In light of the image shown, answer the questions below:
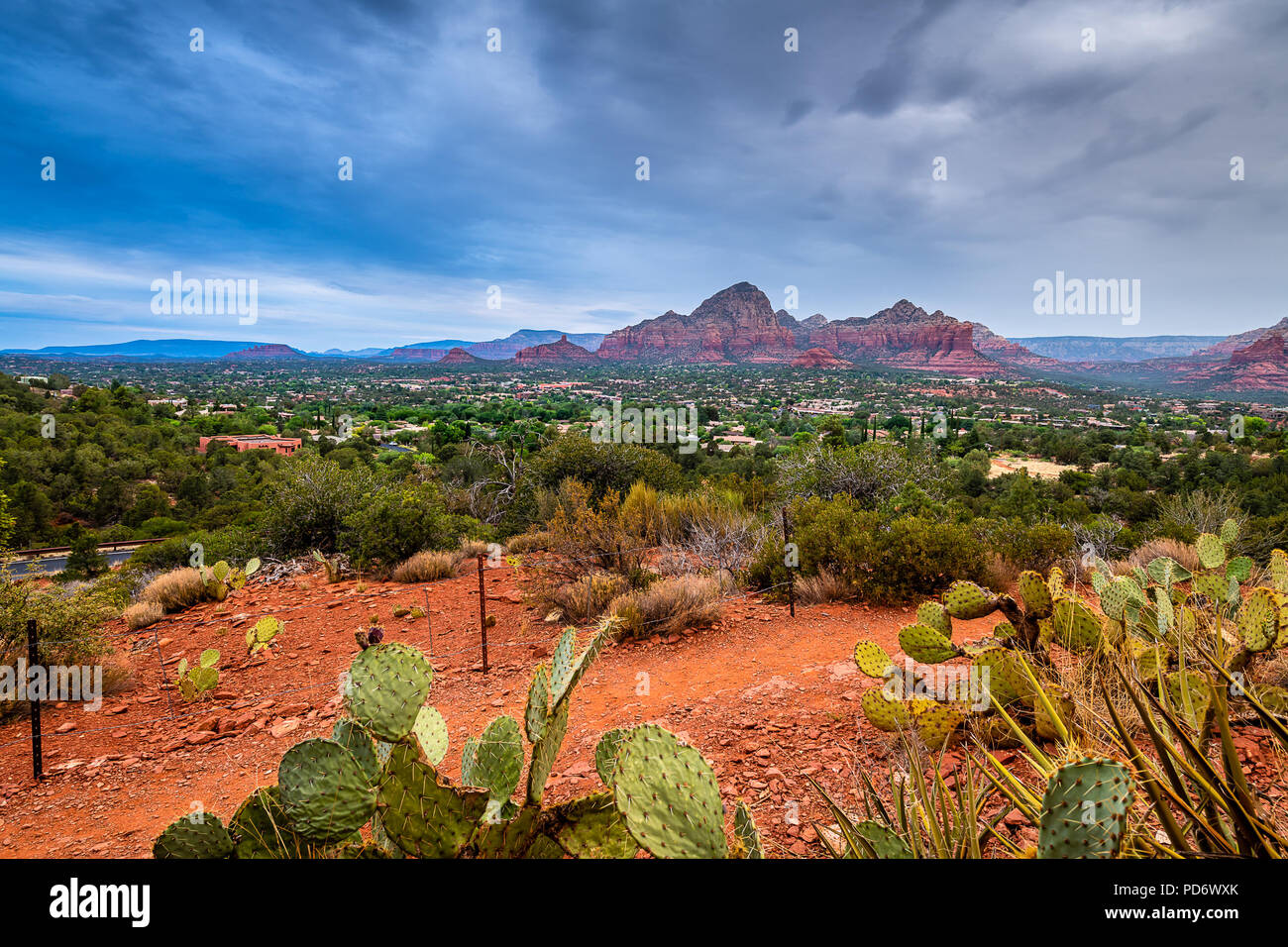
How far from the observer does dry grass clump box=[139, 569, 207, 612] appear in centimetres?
828

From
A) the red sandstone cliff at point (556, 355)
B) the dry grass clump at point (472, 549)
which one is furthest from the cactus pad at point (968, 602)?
the red sandstone cliff at point (556, 355)

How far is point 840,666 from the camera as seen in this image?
16.5ft

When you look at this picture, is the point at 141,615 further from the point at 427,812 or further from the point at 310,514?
the point at 427,812

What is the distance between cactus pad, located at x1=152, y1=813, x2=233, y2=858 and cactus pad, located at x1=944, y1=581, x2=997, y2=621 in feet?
14.5

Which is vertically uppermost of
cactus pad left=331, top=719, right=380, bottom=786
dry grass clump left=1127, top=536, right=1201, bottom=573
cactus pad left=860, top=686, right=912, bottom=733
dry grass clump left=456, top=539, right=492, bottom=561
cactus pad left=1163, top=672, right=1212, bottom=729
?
cactus pad left=331, top=719, right=380, bottom=786

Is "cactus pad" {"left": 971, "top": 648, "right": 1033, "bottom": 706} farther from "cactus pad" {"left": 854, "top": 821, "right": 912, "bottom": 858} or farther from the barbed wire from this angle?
the barbed wire

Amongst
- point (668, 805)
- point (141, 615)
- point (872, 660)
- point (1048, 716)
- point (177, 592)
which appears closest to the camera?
point (668, 805)

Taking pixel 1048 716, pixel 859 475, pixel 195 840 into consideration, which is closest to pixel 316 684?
pixel 195 840

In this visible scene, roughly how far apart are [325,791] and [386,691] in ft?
1.09

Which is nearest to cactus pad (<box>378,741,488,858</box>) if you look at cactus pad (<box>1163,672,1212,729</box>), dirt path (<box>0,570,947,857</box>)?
dirt path (<box>0,570,947,857</box>)

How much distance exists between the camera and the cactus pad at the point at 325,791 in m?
1.74

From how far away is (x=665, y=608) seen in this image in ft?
21.6

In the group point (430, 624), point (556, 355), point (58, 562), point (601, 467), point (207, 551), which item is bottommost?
point (58, 562)

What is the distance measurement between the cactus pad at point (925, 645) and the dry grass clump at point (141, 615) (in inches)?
367
